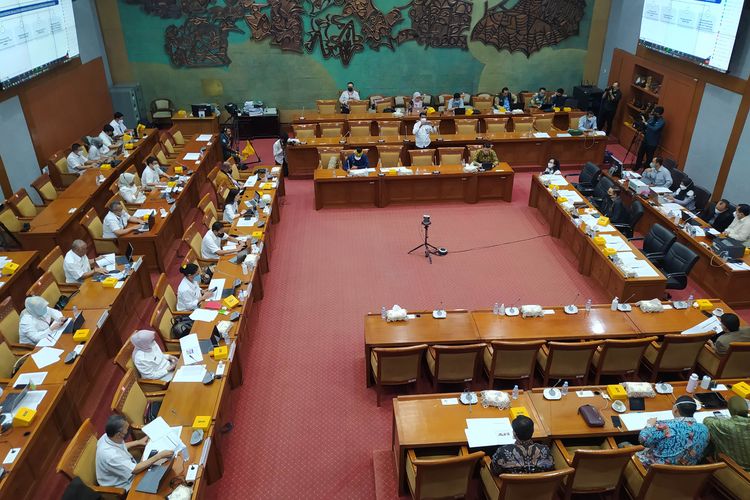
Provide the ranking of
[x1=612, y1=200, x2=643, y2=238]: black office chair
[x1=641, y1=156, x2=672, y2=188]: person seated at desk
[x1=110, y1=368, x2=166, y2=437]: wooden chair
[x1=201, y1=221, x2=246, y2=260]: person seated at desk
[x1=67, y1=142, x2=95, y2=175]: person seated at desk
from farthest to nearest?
[x1=67, y1=142, x2=95, y2=175]: person seated at desk, [x1=641, y1=156, x2=672, y2=188]: person seated at desk, [x1=612, y1=200, x2=643, y2=238]: black office chair, [x1=201, y1=221, x2=246, y2=260]: person seated at desk, [x1=110, y1=368, x2=166, y2=437]: wooden chair

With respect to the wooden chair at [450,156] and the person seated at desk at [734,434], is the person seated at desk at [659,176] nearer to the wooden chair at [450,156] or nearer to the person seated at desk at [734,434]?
the wooden chair at [450,156]

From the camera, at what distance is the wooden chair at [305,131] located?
14.4m

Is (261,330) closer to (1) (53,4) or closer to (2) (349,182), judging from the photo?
(2) (349,182)

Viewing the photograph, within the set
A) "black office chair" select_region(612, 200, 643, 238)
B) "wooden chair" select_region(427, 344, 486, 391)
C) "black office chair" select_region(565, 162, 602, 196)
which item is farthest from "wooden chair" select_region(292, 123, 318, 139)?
"wooden chair" select_region(427, 344, 486, 391)

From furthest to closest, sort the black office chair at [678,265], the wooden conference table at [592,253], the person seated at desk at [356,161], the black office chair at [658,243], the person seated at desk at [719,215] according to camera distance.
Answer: the person seated at desk at [356,161]
the person seated at desk at [719,215]
the black office chair at [658,243]
the black office chair at [678,265]
the wooden conference table at [592,253]

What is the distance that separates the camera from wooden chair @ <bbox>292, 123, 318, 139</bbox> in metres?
14.4

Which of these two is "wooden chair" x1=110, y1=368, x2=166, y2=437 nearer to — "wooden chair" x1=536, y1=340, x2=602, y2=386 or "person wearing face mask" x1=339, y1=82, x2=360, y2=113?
"wooden chair" x1=536, y1=340, x2=602, y2=386

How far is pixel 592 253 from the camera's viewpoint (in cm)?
941

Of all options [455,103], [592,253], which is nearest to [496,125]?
[455,103]

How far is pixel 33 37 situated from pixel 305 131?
21.2 ft

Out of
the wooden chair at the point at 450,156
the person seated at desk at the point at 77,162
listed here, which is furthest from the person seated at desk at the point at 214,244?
the wooden chair at the point at 450,156

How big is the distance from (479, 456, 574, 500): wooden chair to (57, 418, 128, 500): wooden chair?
353 cm

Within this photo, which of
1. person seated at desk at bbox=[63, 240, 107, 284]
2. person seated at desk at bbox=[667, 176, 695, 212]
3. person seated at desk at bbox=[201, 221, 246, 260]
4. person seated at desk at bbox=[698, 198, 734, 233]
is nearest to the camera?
person seated at desk at bbox=[63, 240, 107, 284]

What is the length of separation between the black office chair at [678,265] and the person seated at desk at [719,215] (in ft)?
4.25
